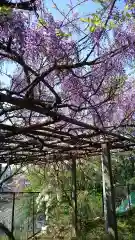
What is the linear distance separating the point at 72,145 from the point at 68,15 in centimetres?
365

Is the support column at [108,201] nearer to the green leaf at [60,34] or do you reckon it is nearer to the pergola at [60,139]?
the pergola at [60,139]

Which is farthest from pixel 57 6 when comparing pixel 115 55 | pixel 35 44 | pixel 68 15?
pixel 115 55

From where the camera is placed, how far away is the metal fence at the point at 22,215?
9266 millimetres

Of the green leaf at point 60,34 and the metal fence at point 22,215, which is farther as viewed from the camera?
the metal fence at point 22,215

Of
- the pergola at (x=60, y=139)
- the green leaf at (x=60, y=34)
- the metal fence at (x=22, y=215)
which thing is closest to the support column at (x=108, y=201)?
the pergola at (x=60, y=139)

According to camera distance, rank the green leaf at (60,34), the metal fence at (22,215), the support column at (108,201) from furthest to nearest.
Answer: the metal fence at (22,215)
the support column at (108,201)
the green leaf at (60,34)

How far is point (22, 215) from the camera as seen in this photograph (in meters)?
10.1

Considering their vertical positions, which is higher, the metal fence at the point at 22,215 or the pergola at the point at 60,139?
the pergola at the point at 60,139

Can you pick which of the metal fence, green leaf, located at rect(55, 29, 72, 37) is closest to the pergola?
green leaf, located at rect(55, 29, 72, 37)

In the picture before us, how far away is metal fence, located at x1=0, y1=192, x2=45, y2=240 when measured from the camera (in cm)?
927

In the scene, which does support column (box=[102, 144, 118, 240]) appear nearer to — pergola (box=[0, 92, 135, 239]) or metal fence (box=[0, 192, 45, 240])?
pergola (box=[0, 92, 135, 239])

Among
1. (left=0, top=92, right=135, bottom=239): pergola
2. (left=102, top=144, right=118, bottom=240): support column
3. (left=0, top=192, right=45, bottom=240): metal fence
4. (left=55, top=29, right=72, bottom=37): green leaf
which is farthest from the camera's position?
(left=0, top=192, right=45, bottom=240): metal fence

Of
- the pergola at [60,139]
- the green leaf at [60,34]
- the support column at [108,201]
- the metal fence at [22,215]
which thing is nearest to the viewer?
the green leaf at [60,34]

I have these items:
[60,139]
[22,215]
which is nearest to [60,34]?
[60,139]
